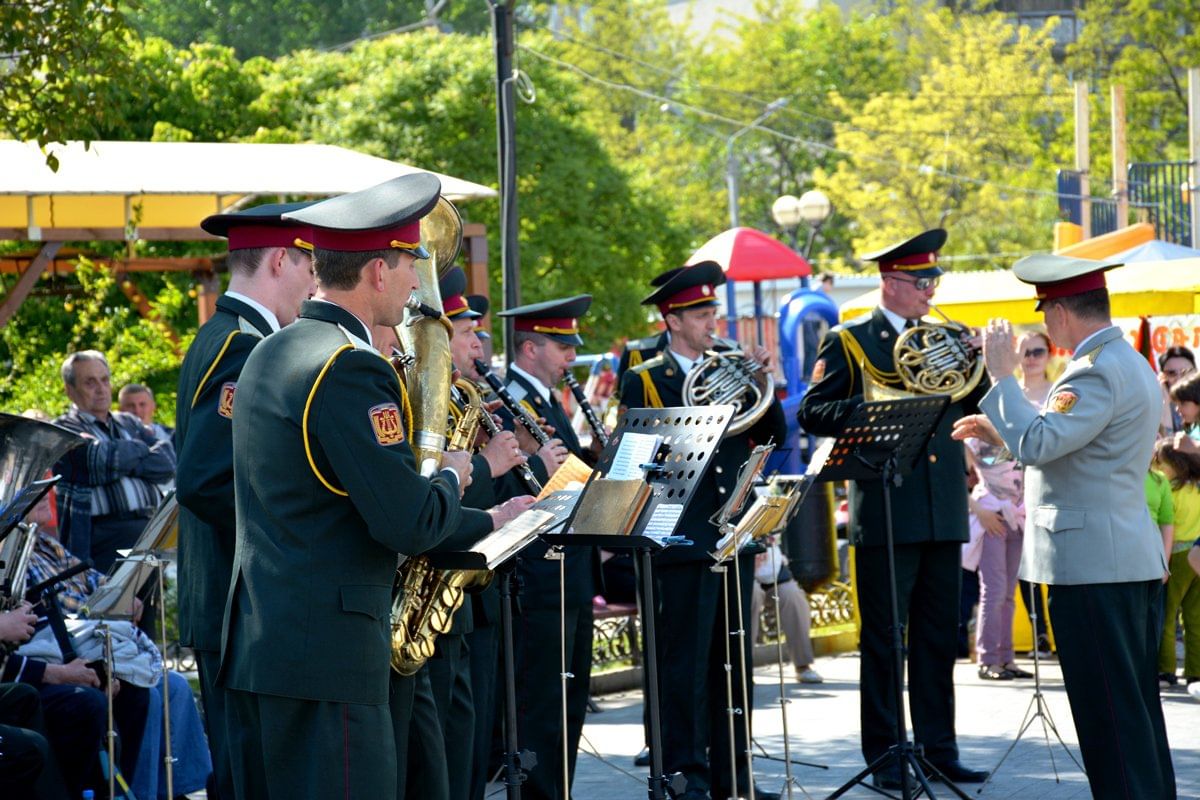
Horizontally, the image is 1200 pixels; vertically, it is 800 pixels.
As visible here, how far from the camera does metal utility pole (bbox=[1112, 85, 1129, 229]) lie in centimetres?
2622

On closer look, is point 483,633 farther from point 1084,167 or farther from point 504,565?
point 1084,167

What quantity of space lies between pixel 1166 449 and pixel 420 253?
696 centimetres

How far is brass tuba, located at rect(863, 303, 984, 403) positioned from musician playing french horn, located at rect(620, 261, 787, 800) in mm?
609

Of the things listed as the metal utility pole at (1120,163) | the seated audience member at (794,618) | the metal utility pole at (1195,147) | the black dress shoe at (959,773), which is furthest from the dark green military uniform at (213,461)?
the metal utility pole at (1120,163)

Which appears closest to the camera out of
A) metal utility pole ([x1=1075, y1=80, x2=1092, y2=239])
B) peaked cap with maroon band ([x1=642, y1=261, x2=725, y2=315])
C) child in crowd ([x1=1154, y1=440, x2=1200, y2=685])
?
peaked cap with maroon band ([x1=642, y1=261, x2=725, y2=315])

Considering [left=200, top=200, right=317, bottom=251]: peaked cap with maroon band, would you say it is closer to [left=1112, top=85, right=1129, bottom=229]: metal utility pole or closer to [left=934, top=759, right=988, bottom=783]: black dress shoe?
[left=934, top=759, right=988, bottom=783]: black dress shoe

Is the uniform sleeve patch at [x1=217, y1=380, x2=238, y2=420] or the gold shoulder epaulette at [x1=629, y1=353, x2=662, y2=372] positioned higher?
the gold shoulder epaulette at [x1=629, y1=353, x2=662, y2=372]

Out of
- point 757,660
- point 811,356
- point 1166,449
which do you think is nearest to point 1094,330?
point 1166,449

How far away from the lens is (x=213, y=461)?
15.6 ft

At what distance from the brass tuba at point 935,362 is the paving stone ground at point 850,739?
1.83 m

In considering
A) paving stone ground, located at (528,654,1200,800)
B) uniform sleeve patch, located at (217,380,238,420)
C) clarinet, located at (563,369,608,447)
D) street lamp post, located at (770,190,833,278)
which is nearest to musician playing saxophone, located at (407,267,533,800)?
clarinet, located at (563,369,608,447)

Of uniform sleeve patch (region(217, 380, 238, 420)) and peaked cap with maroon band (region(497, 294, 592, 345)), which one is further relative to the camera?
peaked cap with maroon band (region(497, 294, 592, 345))

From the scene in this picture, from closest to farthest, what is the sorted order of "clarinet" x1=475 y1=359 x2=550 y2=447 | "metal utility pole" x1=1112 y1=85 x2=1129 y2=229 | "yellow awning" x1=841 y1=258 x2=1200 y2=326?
1. "clarinet" x1=475 y1=359 x2=550 y2=447
2. "yellow awning" x1=841 y1=258 x2=1200 y2=326
3. "metal utility pole" x1=1112 y1=85 x2=1129 y2=229

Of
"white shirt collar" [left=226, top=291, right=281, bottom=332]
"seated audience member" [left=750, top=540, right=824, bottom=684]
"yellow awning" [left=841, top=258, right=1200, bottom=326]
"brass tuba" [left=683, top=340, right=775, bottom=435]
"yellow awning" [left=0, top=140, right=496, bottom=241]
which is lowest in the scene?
"seated audience member" [left=750, top=540, right=824, bottom=684]
